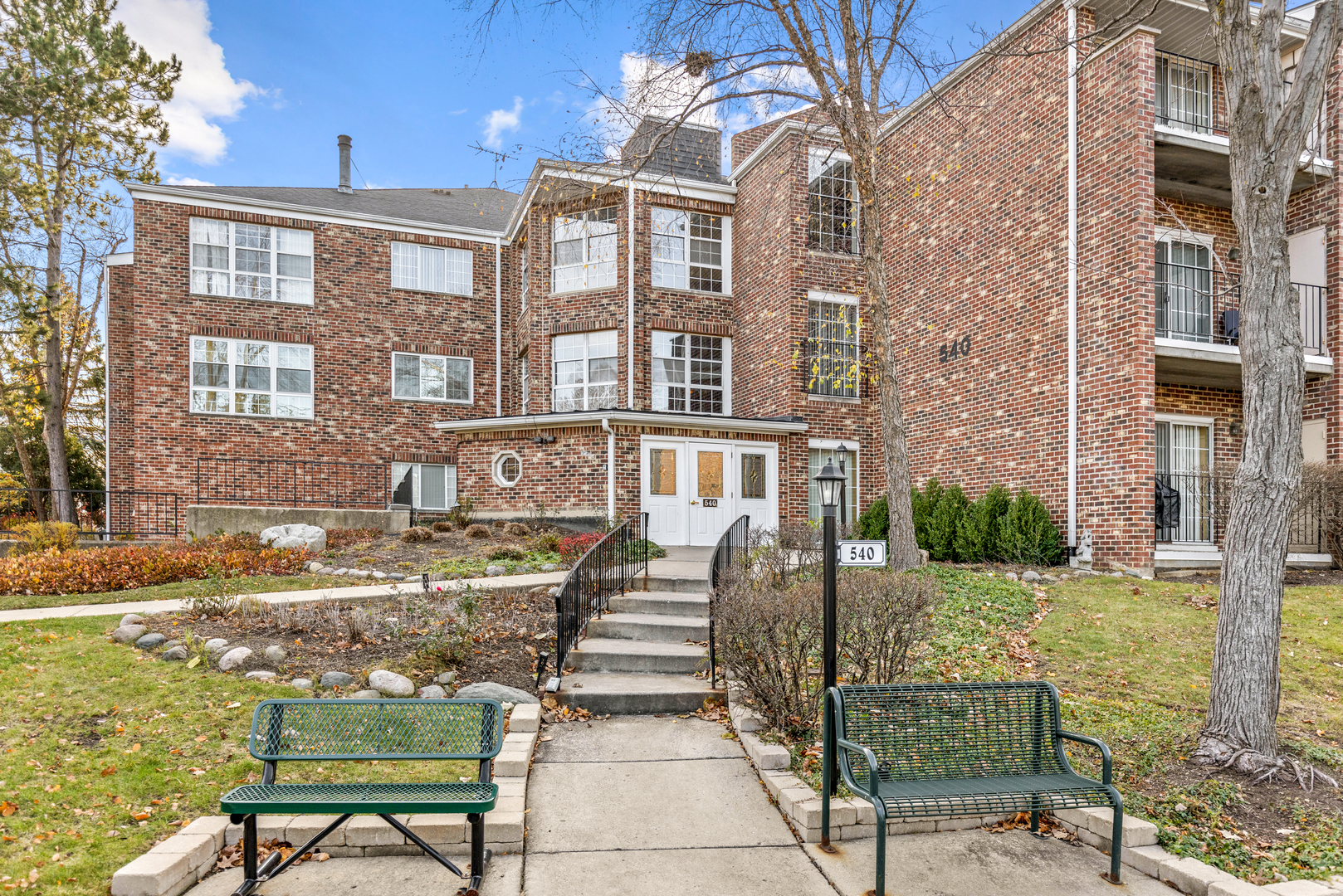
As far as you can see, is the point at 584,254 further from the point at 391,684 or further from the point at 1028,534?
the point at 391,684

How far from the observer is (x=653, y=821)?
4711mm

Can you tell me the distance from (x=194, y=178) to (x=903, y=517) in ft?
64.4

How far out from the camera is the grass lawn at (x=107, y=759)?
396cm

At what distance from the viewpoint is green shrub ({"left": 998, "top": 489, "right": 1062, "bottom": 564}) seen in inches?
479

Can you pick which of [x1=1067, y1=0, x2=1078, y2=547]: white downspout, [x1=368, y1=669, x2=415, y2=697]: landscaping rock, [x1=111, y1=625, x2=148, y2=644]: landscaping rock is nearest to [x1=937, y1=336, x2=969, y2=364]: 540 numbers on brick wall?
[x1=1067, y1=0, x2=1078, y2=547]: white downspout

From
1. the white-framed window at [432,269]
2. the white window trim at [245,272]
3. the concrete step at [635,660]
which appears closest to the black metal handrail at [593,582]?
the concrete step at [635,660]

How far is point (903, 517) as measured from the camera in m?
11.4

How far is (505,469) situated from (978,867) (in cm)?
1419

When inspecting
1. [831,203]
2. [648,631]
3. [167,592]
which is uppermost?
[831,203]

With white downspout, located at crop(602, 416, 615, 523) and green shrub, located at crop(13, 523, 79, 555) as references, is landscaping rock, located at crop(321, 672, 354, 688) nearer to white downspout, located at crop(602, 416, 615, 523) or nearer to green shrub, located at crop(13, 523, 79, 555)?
green shrub, located at crop(13, 523, 79, 555)

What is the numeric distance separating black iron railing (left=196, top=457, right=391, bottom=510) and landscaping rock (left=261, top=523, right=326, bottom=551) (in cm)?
448

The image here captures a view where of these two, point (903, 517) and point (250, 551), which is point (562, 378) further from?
point (903, 517)

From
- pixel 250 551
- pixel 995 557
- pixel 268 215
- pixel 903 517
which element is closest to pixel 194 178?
pixel 268 215

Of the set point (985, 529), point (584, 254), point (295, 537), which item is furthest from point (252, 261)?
point (985, 529)
